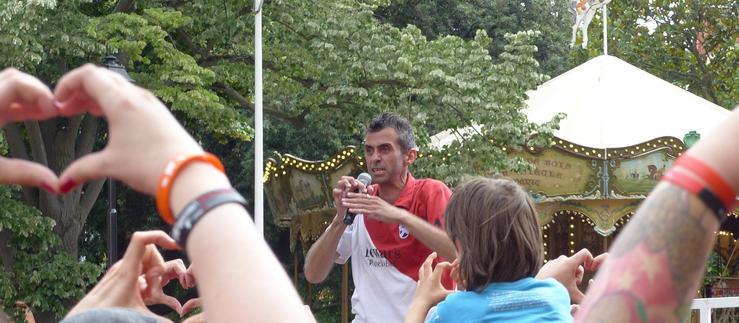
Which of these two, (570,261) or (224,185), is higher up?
(224,185)

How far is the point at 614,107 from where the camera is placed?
19281 mm

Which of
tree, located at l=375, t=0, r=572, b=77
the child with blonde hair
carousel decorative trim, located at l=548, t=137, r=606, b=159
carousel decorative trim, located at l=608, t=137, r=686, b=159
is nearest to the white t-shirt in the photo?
the child with blonde hair

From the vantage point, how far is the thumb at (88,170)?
44.0 inches

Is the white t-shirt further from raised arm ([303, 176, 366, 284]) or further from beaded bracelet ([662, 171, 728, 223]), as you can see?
beaded bracelet ([662, 171, 728, 223])

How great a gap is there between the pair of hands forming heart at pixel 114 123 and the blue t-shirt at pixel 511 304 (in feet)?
5.25

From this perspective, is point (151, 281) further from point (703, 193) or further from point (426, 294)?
Answer: point (703, 193)

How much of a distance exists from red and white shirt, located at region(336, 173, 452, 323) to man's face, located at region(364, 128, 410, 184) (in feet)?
0.45

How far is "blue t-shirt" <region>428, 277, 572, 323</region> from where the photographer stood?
262 centimetres

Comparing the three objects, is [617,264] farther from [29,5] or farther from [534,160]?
[534,160]

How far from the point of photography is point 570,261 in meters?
3.10

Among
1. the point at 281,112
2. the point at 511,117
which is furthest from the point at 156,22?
the point at 511,117

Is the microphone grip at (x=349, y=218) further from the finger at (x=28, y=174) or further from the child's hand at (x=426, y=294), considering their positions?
the finger at (x=28, y=174)

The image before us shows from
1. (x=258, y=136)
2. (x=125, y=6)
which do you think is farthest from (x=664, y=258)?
(x=125, y=6)

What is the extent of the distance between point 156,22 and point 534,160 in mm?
5909
